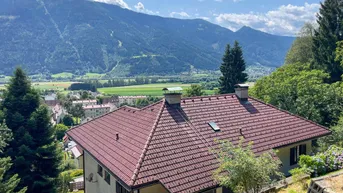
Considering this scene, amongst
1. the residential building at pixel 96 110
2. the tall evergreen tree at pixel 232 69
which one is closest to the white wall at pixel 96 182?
the tall evergreen tree at pixel 232 69

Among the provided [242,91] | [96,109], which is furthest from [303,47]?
[96,109]

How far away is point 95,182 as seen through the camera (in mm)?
14031

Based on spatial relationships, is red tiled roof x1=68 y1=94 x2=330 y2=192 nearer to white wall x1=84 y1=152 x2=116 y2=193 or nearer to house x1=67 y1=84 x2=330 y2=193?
house x1=67 y1=84 x2=330 y2=193

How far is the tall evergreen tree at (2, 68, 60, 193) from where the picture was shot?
18.9 meters

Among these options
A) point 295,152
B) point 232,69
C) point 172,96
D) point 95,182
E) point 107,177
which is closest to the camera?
point 107,177

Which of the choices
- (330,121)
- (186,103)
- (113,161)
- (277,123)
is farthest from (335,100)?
(113,161)

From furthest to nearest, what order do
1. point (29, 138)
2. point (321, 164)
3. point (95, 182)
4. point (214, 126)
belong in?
point (29, 138)
point (95, 182)
point (214, 126)
point (321, 164)

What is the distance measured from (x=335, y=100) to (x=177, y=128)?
48.7ft

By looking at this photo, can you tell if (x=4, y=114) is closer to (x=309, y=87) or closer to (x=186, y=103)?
(x=186, y=103)

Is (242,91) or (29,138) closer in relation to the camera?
(242,91)

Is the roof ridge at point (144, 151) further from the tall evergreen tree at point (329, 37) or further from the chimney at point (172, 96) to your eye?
the tall evergreen tree at point (329, 37)

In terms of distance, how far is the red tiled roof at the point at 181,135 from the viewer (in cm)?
991

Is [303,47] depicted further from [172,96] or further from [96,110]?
[96,110]

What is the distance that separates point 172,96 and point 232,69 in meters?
33.3
